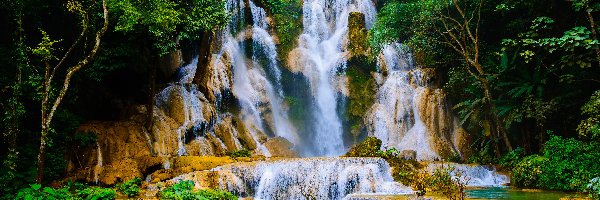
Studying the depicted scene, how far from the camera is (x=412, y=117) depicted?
824 inches

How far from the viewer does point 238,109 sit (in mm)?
21312

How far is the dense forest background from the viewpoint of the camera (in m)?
11.5

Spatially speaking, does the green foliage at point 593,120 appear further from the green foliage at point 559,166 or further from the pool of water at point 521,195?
the pool of water at point 521,195

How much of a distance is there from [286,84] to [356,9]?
25.7 ft

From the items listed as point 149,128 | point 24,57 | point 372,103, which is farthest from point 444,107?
point 24,57

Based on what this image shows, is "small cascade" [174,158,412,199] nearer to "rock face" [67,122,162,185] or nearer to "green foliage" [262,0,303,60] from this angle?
"rock face" [67,122,162,185]

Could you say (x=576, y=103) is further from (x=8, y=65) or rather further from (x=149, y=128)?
(x=8, y=65)

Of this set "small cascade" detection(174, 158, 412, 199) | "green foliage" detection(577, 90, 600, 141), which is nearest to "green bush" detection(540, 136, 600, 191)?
"green foliage" detection(577, 90, 600, 141)

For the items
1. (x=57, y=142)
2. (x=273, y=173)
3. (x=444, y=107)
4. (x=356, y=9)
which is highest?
(x=356, y=9)

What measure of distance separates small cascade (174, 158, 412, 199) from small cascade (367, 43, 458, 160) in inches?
318

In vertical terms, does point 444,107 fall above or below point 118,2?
below

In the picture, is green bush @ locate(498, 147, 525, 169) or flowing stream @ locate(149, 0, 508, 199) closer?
flowing stream @ locate(149, 0, 508, 199)

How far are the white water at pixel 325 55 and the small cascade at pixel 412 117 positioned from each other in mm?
2282

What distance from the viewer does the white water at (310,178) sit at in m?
11.7
